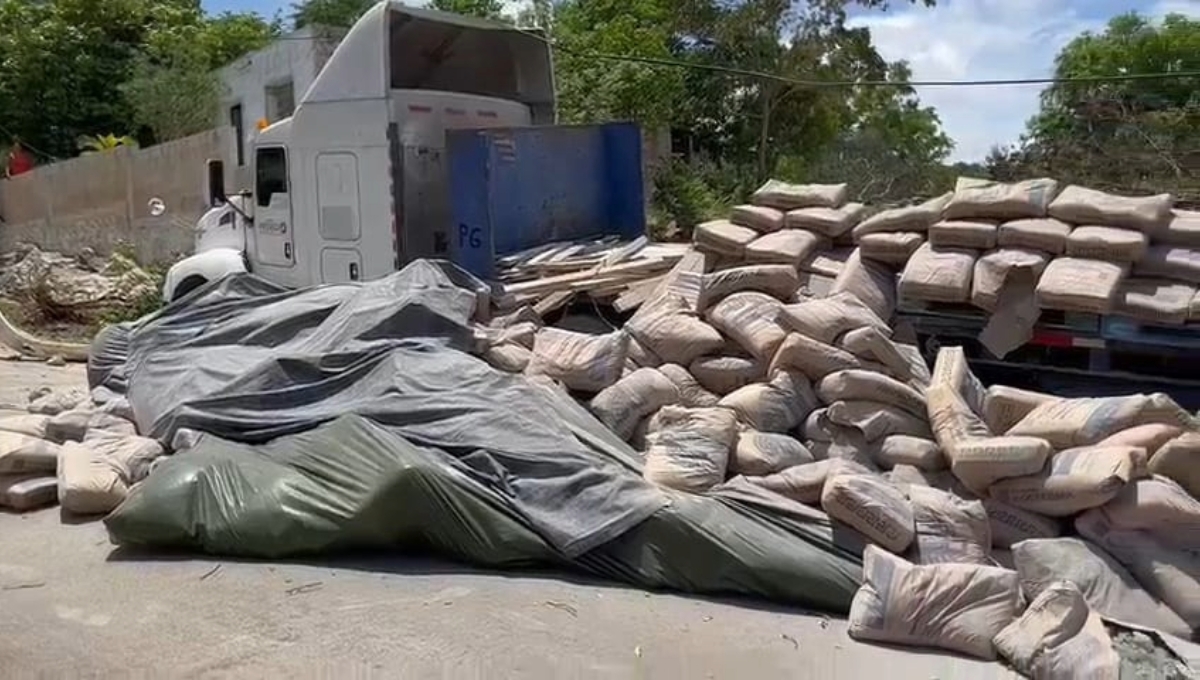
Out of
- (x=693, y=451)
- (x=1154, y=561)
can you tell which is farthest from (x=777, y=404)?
(x=1154, y=561)

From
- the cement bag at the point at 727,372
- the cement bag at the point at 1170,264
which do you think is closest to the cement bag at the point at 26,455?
the cement bag at the point at 727,372

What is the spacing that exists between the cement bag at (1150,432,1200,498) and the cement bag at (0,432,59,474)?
575 cm

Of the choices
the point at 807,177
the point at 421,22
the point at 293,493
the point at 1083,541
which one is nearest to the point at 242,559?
the point at 293,493

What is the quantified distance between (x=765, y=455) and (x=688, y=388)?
3.29 ft

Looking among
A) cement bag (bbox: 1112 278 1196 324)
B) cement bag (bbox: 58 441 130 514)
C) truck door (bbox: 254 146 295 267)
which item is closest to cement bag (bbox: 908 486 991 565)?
cement bag (bbox: 1112 278 1196 324)

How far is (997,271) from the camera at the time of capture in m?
6.30

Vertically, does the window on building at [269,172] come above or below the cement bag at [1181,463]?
above

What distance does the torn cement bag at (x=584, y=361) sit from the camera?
21.1 ft

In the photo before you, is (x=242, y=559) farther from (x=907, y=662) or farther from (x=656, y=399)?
(x=907, y=662)

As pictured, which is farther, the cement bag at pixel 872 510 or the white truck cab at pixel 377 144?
the white truck cab at pixel 377 144

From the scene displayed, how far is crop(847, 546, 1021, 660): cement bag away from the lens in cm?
427

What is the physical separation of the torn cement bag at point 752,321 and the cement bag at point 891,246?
0.68 metres

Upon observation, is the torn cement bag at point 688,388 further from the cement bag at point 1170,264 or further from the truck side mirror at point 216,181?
the truck side mirror at point 216,181

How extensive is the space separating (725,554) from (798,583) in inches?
12.9
